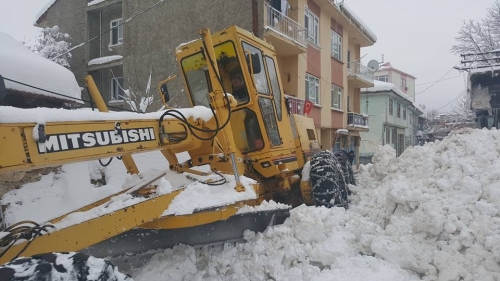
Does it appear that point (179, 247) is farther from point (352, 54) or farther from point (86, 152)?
point (352, 54)

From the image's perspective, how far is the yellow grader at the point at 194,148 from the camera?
2793 millimetres

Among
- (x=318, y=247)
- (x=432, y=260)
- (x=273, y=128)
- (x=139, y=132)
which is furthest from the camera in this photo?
(x=273, y=128)

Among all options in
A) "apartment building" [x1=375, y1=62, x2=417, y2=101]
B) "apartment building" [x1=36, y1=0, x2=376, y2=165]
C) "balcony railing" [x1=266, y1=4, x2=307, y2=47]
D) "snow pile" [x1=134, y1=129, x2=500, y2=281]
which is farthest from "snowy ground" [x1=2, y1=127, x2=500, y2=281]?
"apartment building" [x1=375, y1=62, x2=417, y2=101]

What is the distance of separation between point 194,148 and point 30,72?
3965 mm

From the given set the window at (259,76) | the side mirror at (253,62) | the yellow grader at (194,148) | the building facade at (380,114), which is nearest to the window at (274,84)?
the yellow grader at (194,148)

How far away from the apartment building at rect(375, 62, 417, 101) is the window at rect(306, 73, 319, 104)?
1067 inches

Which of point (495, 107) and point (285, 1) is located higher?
point (285, 1)

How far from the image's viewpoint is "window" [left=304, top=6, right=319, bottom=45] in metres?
16.9

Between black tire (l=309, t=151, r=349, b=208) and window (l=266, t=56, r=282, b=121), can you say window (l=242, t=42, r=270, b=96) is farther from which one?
black tire (l=309, t=151, r=349, b=208)

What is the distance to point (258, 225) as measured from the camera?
4.31 m

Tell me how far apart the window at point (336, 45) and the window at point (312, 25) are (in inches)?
83.2

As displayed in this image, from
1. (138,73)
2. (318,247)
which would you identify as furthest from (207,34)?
(138,73)

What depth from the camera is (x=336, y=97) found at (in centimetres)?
2052

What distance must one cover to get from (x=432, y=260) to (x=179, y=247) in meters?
2.45
